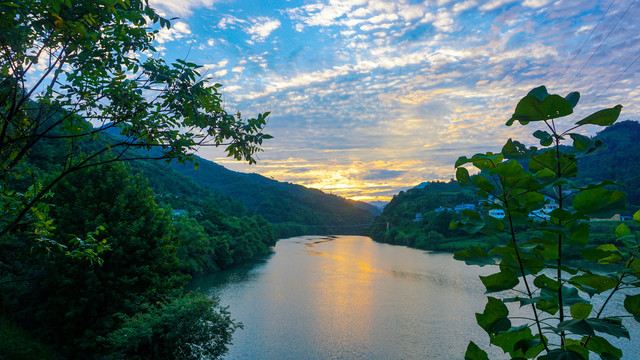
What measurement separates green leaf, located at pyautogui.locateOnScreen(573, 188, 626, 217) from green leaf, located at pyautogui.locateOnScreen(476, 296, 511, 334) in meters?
0.43

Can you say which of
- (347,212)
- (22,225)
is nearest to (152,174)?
(22,225)

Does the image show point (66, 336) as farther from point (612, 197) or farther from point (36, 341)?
point (612, 197)

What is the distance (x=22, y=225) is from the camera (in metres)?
3.53

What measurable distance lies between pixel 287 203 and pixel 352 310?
4639 inches

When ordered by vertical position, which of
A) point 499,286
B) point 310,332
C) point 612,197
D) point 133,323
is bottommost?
point 310,332

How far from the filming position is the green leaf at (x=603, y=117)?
3.77 feet

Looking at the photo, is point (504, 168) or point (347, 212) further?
point (347, 212)

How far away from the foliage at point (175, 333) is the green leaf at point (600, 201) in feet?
41.1

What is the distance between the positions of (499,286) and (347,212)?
162104mm

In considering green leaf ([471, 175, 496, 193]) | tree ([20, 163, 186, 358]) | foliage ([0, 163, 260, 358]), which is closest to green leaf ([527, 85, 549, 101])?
green leaf ([471, 175, 496, 193])

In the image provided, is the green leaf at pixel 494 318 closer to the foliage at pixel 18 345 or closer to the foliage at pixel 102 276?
the foliage at pixel 102 276

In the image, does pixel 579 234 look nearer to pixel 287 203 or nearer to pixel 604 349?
pixel 604 349

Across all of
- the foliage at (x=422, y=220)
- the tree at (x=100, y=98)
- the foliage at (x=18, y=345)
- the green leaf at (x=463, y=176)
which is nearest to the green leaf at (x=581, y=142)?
the green leaf at (x=463, y=176)

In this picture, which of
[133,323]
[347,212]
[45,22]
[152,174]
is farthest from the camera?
[347,212]
